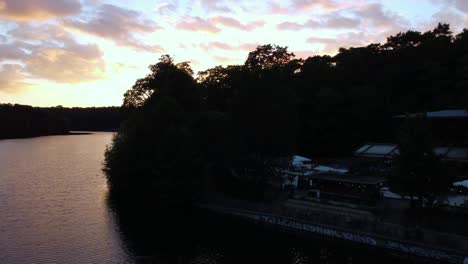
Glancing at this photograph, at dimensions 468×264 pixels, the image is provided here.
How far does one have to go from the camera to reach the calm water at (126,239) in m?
33.4

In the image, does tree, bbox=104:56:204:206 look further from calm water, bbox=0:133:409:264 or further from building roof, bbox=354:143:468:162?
building roof, bbox=354:143:468:162

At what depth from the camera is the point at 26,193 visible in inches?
2291

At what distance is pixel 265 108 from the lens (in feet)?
156

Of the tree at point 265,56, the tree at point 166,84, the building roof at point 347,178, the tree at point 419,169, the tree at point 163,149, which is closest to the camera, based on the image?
the tree at point 419,169

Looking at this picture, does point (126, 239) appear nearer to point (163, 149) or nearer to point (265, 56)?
point (163, 149)

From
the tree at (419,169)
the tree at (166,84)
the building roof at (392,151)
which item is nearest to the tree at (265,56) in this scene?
the tree at (166,84)

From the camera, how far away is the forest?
4819cm

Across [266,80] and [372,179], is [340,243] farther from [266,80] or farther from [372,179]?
[266,80]

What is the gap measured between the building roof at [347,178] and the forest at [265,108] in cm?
520

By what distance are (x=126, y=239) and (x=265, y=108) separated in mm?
21429

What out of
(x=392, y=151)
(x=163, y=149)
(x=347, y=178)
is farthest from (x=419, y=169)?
(x=163, y=149)

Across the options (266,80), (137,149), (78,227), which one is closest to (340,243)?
(266,80)

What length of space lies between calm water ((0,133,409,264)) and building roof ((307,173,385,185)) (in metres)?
8.42

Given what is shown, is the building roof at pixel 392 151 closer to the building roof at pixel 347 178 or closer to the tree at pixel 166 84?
the building roof at pixel 347 178
